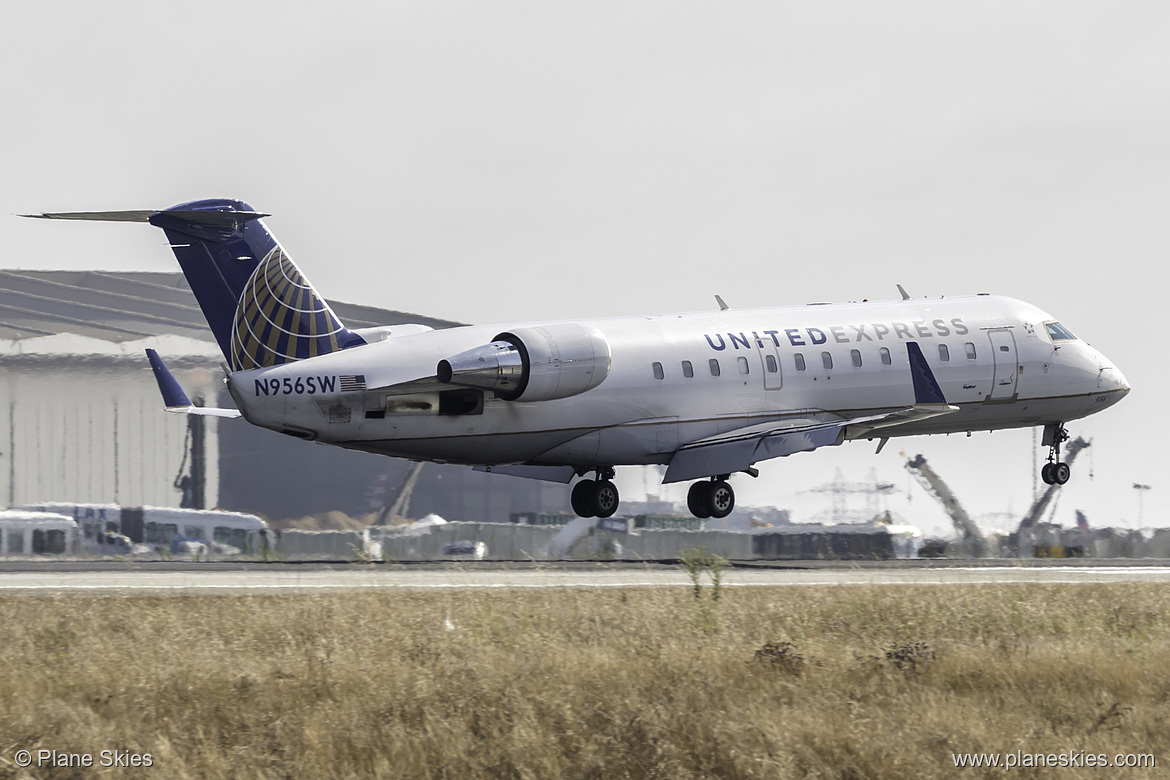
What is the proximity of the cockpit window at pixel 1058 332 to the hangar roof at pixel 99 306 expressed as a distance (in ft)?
110

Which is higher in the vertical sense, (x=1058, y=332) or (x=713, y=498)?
(x=1058, y=332)

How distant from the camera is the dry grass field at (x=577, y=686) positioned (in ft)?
43.8

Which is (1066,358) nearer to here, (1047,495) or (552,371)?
(1047,495)

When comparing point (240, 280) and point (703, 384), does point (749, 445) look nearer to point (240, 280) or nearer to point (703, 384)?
point (703, 384)

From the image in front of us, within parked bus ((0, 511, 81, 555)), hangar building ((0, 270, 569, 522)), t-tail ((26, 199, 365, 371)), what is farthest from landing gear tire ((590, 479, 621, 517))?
hangar building ((0, 270, 569, 522))

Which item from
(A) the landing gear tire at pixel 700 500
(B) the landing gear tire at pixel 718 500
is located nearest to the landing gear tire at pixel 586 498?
(A) the landing gear tire at pixel 700 500

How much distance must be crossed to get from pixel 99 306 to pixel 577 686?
51.1 metres

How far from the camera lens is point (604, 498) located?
118 ft

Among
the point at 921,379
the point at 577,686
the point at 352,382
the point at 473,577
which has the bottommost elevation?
the point at 577,686

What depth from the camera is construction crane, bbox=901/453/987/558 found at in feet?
128

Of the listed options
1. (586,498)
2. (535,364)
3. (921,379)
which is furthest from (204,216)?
(921,379)

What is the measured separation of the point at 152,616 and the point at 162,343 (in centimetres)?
4178

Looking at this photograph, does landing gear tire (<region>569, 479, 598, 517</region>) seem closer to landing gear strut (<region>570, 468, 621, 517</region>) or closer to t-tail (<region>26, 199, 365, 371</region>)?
landing gear strut (<region>570, 468, 621, 517</region>)

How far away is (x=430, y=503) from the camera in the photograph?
225ft
